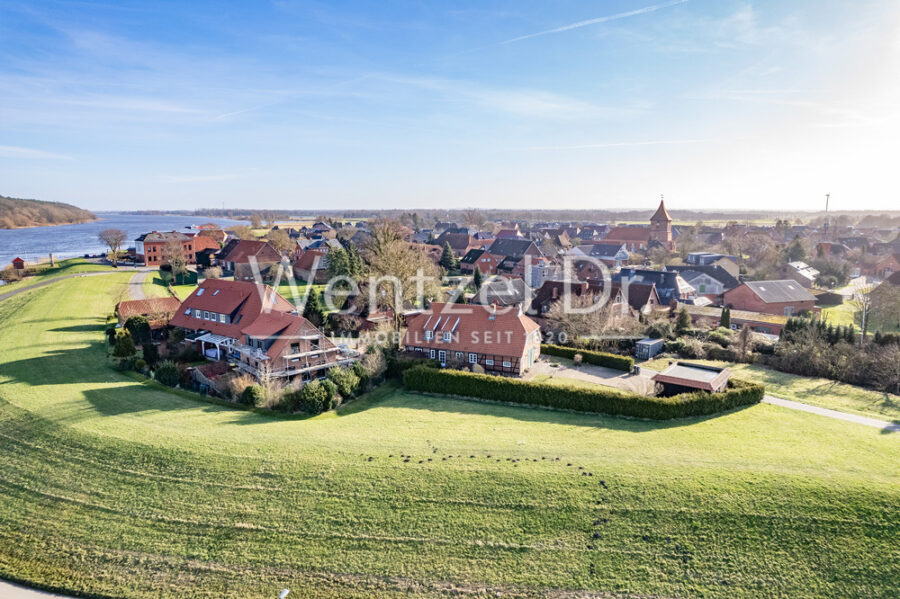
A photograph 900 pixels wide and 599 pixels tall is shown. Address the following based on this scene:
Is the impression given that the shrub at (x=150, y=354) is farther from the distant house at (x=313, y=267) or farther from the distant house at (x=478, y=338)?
the distant house at (x=313, y=267)

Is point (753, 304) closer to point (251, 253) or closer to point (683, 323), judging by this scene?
point (683, 323)

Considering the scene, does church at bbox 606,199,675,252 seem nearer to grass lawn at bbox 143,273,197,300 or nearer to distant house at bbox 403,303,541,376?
distant house at bbox 403,303,541,376

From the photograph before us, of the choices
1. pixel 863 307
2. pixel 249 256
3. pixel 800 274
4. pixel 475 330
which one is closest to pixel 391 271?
pixel 475 330

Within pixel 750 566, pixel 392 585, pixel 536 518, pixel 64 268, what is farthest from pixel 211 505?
pixel 64 268

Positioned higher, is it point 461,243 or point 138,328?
point 461,243

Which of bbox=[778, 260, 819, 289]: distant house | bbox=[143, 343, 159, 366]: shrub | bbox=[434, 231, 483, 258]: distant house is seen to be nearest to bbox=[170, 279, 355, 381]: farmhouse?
bbox=[143, 343, 159, 366]: shrub

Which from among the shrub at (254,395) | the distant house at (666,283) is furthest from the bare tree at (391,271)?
the distant house at (666,283)

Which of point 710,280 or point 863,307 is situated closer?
point 863,307
